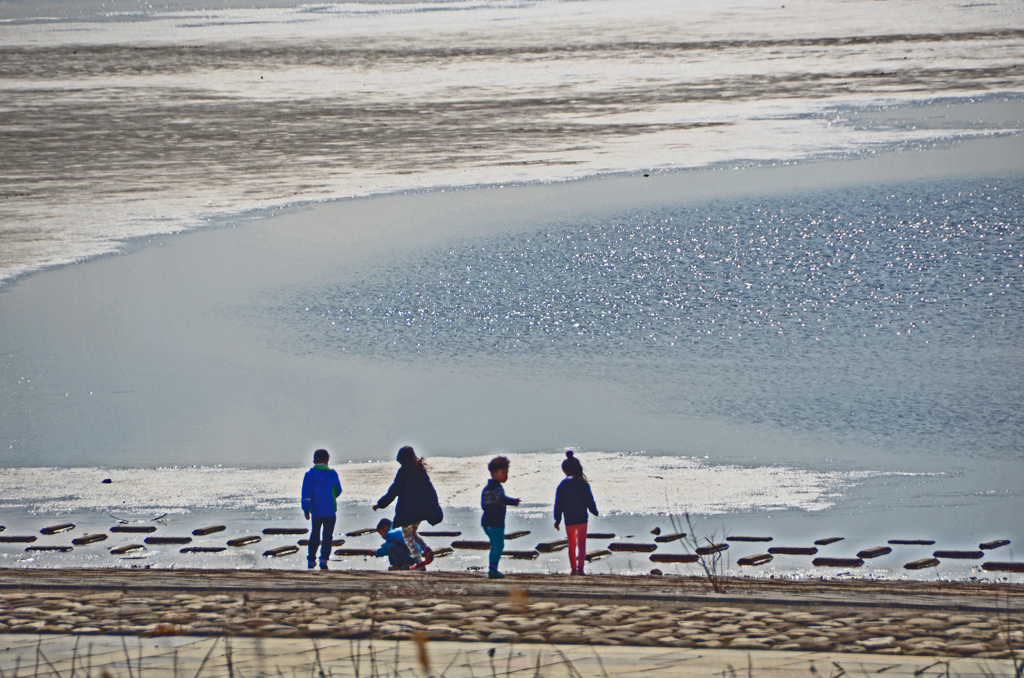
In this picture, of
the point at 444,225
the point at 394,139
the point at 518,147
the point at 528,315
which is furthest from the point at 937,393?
the point at 394,139

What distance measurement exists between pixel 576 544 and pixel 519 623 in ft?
9.99

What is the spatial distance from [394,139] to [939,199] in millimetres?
14503

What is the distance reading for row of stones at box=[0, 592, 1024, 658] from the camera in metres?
6.72

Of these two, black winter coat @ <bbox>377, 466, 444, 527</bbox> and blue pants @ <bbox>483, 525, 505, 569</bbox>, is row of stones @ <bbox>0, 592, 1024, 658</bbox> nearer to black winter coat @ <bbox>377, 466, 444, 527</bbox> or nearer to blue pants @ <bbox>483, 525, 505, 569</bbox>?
blue pants @ <bbox>483, 525, 505, 569</bbox>

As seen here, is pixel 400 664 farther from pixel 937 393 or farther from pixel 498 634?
pixel 937 393

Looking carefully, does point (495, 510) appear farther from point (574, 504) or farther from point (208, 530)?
point (208, 530)

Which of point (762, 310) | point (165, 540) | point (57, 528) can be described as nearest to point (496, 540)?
point (165, 540)

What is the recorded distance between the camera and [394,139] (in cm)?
3238

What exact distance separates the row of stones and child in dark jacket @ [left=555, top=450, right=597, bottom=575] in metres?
2.23

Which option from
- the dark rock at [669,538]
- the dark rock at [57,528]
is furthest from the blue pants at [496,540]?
the dark rock at [57,528]

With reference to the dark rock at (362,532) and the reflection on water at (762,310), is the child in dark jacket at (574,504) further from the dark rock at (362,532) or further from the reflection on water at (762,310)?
the reflection on water at (762,310)

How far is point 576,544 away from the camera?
10.2m

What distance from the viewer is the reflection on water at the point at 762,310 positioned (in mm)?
14969

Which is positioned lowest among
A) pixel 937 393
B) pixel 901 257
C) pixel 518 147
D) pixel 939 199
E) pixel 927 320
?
pixel 937 393
